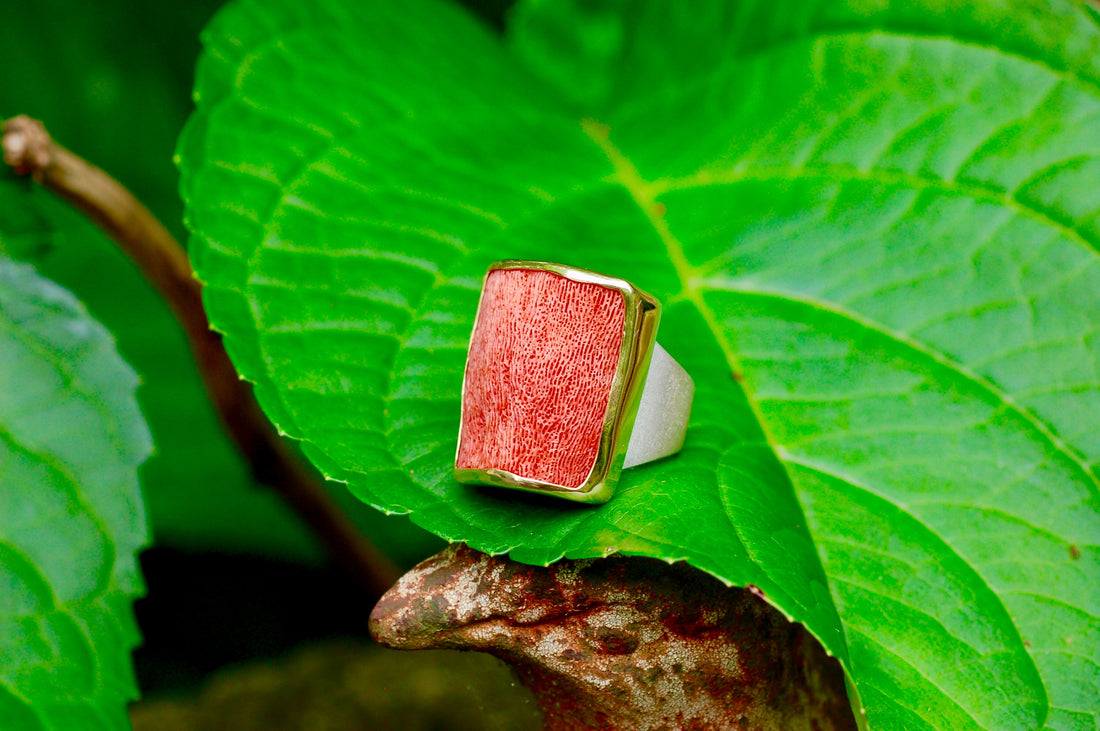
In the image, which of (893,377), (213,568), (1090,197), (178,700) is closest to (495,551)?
(893,377)

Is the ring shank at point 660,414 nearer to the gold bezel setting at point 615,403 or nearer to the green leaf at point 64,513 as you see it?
the gold bezel setting at point 615,403

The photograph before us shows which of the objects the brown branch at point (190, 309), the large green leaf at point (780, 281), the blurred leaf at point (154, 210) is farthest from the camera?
the blurred leaf at point (154, 210)

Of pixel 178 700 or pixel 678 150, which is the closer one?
pixel 678 150

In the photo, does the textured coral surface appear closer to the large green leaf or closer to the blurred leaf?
the large green leaf

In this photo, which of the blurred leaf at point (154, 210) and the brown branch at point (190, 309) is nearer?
the brown branch at point (190, 309)

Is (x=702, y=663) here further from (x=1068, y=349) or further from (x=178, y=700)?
(x=178, y=700)

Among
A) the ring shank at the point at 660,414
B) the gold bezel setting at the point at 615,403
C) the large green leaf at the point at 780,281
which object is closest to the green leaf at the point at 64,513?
the large green leaf at the point at 780,281

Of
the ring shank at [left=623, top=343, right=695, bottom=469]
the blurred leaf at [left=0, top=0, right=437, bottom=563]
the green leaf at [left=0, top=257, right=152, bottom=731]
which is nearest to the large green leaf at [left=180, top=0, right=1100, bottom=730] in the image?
the ring shank at [left=623, top=343, right=695, bottom=469]
